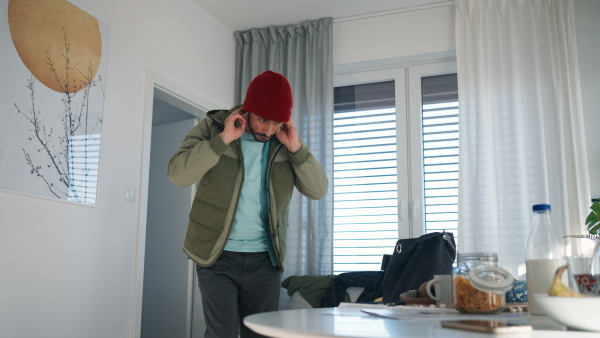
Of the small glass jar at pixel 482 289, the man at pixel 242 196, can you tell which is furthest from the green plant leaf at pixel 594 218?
the small glass jar at pixel 482 289

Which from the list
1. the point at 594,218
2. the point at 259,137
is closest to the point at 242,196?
the point at 259,137

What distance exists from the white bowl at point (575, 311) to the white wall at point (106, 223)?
91.5 inches

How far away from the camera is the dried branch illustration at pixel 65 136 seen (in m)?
2.69

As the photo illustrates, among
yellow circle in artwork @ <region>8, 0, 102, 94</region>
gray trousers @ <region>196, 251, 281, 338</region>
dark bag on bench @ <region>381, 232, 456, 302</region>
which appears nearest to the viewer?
gray trousers @ <region>196, 251, 281, 338</region>

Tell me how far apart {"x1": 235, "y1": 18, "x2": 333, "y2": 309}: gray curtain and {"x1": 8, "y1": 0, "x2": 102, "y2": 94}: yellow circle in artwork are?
159cm

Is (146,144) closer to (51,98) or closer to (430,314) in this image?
(51,98)

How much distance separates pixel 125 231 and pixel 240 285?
1.36 metres

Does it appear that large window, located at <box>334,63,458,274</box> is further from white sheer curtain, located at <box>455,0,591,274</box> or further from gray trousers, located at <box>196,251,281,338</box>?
gray trousers, located at <box>196,251,281,338</box>

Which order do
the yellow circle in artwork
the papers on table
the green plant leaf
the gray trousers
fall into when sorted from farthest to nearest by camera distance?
1. the green plant leaf
2. the yellow circle in artwork
3. the gray trousers
4. the papers on table

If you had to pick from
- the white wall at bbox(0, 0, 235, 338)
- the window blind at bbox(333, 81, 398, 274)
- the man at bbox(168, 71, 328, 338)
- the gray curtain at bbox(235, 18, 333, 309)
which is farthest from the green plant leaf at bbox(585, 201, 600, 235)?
the white wall at bbox(0, 0, 235, 338)

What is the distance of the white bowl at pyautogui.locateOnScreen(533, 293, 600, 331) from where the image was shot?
81cm

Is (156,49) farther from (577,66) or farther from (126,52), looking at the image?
(577,66)

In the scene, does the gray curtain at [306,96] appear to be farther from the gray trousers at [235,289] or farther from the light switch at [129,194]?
the gray trousers at [235,289]

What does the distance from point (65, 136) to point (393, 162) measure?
2.29 m
